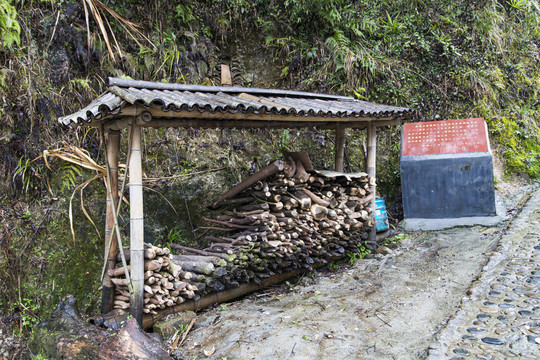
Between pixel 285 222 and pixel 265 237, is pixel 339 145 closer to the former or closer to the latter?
pixel 285 222

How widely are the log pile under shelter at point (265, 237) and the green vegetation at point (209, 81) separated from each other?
5.32 ft

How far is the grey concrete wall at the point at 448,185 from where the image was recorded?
817 centimetres

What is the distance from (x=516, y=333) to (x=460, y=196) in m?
4.90

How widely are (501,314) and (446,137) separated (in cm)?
502

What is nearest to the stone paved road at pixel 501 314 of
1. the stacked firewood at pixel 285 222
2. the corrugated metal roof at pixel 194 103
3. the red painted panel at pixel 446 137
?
the stacked firewood at pixel 285 222

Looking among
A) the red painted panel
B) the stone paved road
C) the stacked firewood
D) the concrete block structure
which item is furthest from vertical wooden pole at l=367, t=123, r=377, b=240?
the stone paved road

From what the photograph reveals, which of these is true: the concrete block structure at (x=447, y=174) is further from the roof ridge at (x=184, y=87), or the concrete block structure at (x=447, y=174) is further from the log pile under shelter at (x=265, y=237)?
the roof ridge at (x=184, y=87)

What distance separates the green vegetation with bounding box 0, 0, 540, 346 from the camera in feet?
21.4

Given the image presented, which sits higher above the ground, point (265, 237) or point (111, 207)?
point (111, 207)

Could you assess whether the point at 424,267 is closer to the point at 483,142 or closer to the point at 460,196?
the point at 460,196

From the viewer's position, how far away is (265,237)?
581cm

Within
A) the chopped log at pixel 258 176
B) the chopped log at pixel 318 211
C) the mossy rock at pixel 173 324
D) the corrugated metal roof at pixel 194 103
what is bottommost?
the mossy rock at pixel 173 324

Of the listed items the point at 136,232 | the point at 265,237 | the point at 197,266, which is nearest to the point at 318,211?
the point at 265,237

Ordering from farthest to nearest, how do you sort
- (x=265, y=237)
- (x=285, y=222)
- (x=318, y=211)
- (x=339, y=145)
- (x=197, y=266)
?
1. (x=339, y=145)
2. (x=318, y=211)
3. (x=285, y=222)
4. (x=265, y=237)
5. (x=197, y=266)
